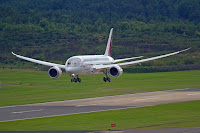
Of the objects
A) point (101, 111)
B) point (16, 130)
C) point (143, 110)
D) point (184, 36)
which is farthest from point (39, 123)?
point (184, 36)

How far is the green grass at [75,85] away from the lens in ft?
288

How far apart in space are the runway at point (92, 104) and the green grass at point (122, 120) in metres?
3.35

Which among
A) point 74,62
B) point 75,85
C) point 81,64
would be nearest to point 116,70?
point 81,64

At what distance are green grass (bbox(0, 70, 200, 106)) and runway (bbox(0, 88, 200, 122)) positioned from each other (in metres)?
4.92

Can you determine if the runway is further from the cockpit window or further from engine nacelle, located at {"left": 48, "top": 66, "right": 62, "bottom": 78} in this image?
the cockpit window

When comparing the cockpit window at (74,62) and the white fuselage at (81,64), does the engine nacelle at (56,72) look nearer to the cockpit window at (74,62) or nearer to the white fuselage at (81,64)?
the white fuselage at (81,64)

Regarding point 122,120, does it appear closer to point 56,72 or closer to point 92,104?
point 92,104

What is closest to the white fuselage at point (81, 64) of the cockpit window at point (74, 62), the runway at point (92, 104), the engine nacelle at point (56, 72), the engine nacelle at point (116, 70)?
the cockpit window at point (74, 62)

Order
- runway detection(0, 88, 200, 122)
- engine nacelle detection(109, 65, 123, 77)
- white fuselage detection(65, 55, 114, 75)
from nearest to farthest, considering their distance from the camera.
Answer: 1. runway detection(0, 88, 200, 122)
2. white fuselage detection(65, 55, 114, 75)
3. engine nacelle detection(109, 65, 123, 77)

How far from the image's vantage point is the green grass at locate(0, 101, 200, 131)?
56.7 meters

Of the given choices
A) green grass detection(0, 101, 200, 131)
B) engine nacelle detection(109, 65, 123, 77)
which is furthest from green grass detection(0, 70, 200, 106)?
green grass detection(0, 101, 200, 131)

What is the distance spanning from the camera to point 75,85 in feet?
345

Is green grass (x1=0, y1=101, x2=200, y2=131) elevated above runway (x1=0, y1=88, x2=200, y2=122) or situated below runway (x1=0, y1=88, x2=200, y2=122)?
below

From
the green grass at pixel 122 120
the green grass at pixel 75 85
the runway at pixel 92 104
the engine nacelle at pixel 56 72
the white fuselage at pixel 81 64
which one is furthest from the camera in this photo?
the green grass at pixel 75 85
